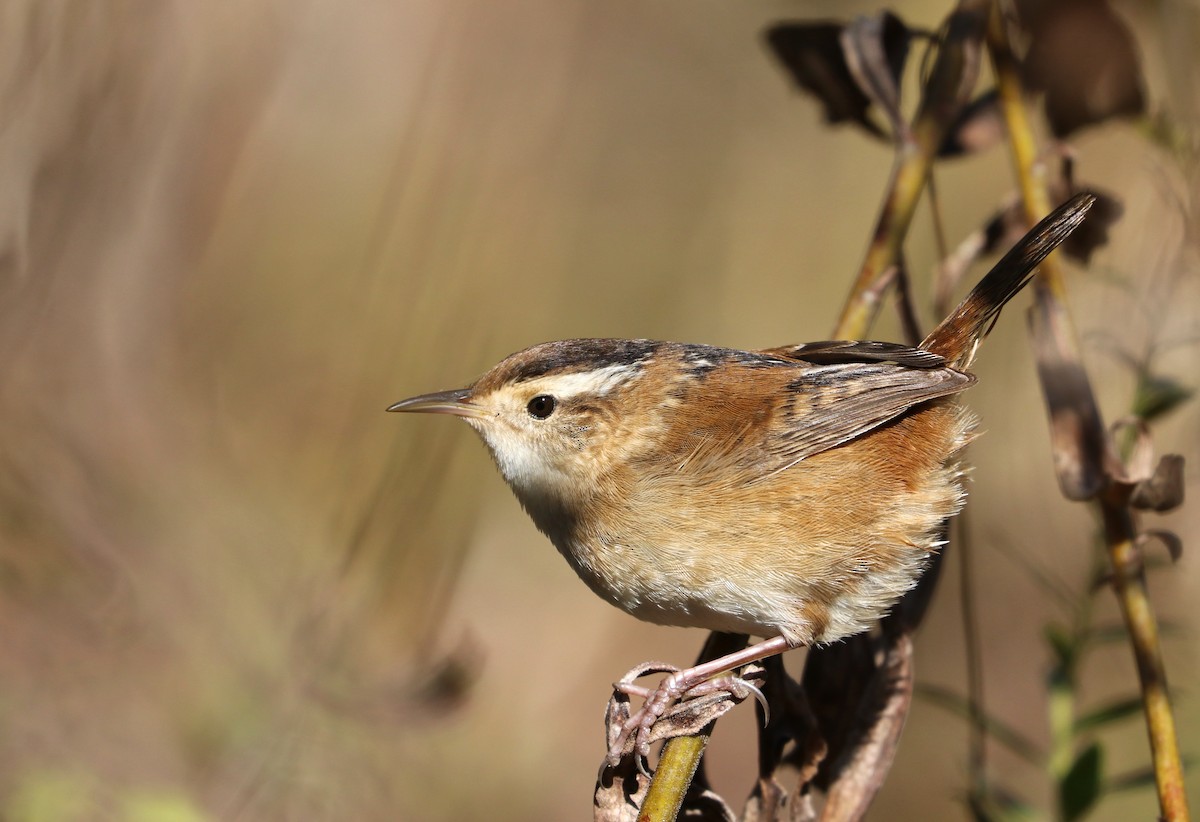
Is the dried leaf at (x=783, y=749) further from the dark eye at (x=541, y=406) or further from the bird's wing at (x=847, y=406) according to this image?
the dark eye at (x=541, y=406)

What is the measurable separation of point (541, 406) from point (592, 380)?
143mm

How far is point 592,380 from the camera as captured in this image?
2.61 m

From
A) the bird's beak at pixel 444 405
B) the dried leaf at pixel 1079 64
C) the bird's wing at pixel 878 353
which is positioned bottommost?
the bird's beak at pixel 444 405

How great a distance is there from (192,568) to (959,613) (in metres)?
3.04

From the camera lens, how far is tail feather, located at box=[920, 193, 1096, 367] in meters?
2.24

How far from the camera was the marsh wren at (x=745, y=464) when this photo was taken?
233 centimetres

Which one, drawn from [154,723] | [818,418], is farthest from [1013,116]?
[154,723]

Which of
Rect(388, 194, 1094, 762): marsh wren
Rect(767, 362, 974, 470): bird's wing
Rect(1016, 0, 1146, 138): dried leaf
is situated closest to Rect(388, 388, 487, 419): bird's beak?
Rect(388, 194, 1094, 762): marsh wren

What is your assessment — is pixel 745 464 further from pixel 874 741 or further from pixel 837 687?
pixel 874 741

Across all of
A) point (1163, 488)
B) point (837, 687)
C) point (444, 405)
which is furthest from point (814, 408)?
point (444, 405)

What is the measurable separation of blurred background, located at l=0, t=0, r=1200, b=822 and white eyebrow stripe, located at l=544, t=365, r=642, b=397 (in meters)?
0.59

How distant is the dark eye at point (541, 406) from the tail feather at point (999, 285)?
3.06 ft

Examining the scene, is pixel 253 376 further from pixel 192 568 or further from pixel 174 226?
pixel 192 568

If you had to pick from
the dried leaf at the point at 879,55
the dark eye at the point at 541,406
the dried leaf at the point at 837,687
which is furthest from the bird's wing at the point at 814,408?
the dried leaf at the point at 879,55
